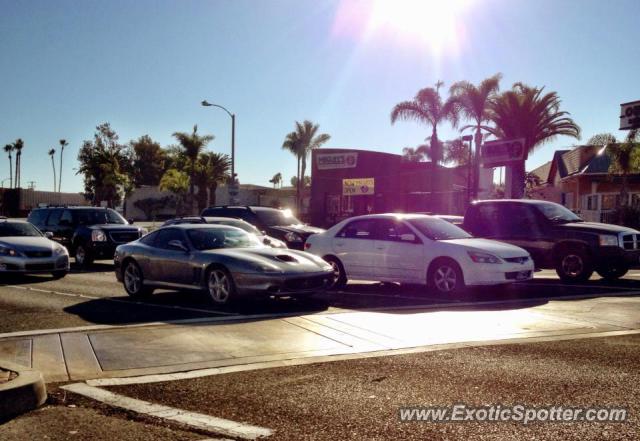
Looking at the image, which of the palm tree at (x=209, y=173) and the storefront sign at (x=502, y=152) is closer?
the storefront sign at (x=502, y=152)

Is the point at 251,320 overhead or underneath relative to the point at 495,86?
underneath

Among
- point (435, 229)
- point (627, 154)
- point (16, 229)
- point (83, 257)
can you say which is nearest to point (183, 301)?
point (435, 229)

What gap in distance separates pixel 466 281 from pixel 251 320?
14.0 ft

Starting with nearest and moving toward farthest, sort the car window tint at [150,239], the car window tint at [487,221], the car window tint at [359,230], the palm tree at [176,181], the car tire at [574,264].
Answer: the car window tint at [150,239], the car window tint at [359,230], the car tire at [574,264], the car window tint at [487,221], the palm tree at [176,181]

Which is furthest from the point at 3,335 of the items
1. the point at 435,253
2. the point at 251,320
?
the point at 435,253

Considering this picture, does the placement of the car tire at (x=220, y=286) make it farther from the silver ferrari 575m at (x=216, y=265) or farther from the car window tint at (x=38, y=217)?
the car window tint at (x=38, y=217)

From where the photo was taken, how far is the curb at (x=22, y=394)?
4.75 m

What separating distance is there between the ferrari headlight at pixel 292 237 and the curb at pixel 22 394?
13388mm

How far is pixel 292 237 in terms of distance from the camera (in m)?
18.7

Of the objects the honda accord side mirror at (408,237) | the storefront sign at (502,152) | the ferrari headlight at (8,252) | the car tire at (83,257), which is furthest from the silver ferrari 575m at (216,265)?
the storefront sign at (502,152)

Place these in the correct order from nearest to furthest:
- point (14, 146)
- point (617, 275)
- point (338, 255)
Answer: point (338, 255) → point (617, 275) → point (14, 146)

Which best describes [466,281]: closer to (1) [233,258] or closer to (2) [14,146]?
(1) [233,258]

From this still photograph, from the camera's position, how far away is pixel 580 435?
4.28m

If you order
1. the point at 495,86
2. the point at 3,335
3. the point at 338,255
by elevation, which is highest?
the point at 495,86
